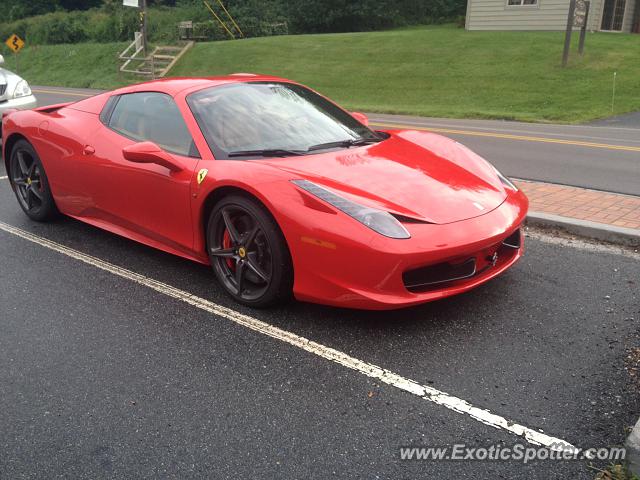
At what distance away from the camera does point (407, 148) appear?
421 cm

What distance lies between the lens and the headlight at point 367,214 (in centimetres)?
310

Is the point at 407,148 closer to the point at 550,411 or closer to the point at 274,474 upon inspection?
the point at 550,411

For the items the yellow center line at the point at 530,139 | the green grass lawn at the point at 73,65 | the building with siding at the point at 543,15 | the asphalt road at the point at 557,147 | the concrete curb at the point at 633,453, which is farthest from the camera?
the green grass lawn at the point at 73,65

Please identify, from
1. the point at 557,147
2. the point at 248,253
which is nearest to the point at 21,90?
the point at 248,253

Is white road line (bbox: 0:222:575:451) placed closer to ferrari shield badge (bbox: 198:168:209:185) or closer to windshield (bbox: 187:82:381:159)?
ferrari shield badge (bbox: 198:168:209:185)

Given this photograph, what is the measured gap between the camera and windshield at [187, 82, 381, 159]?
12.7 ft

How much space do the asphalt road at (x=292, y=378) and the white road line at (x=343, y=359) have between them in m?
0.04

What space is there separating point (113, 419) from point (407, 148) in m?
2.63

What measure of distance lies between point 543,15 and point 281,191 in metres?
25.9

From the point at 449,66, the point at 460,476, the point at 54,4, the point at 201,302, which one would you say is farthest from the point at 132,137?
the point at 54,4

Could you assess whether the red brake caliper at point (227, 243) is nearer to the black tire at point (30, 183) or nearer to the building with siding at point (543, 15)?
the black tire at point (30, 183)

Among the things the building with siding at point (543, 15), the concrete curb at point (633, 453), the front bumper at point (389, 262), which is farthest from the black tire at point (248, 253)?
the building with siding at point (543, 15)

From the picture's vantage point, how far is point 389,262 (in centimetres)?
303

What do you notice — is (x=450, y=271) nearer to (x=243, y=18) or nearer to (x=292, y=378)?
(x=292, y=378)
